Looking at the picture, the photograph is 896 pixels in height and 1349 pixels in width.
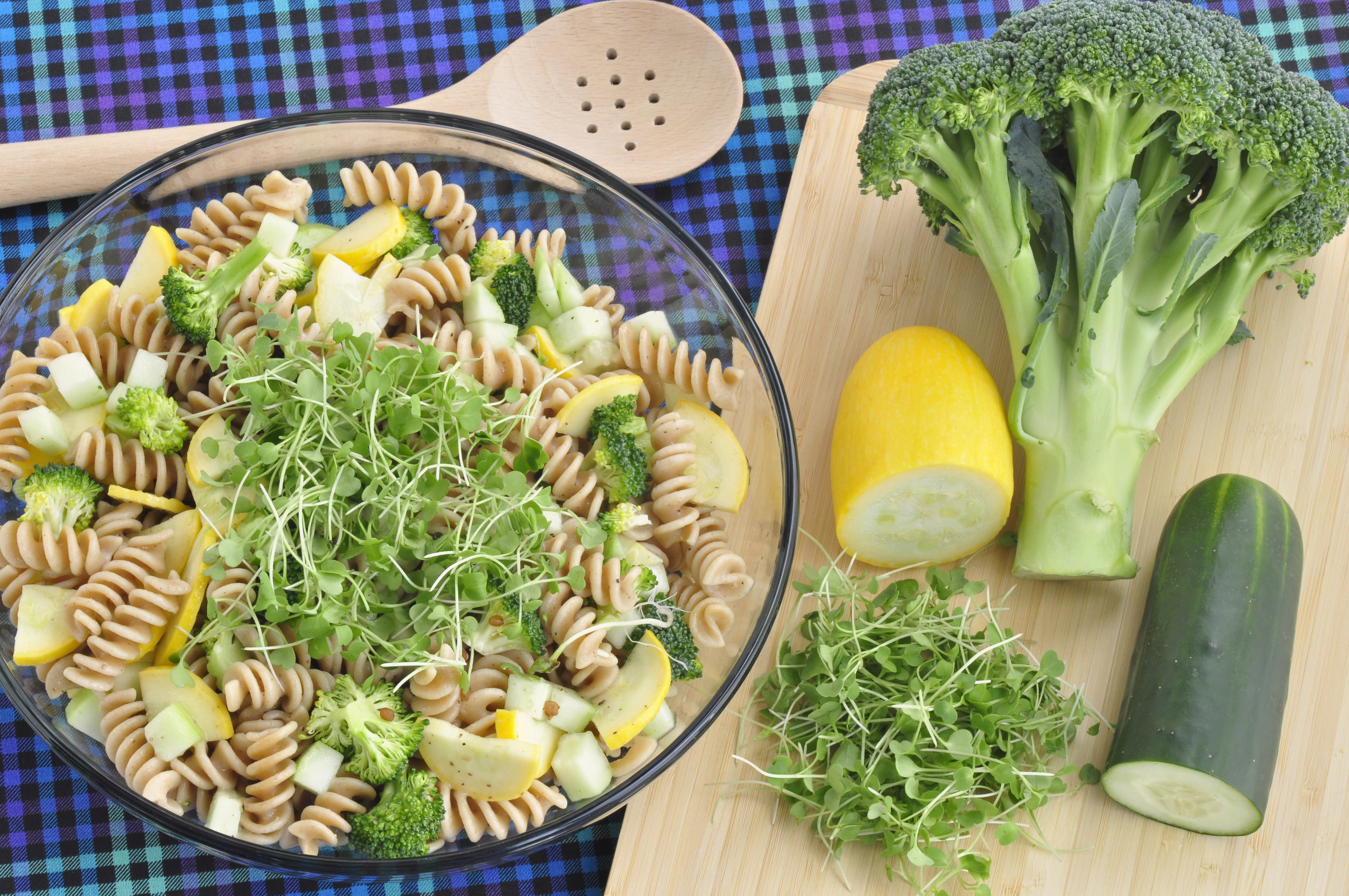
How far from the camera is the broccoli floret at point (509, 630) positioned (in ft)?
5.96

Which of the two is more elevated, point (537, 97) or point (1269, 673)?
point (537, 97)

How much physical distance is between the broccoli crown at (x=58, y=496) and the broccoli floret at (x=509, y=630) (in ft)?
2.43

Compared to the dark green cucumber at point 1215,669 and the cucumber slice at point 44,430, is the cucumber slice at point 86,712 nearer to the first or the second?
the cucumber slice at point 44,430

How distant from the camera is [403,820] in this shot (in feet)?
5.83

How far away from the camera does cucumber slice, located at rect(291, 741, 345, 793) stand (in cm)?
179

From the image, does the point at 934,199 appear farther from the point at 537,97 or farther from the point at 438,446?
the point at 438,446

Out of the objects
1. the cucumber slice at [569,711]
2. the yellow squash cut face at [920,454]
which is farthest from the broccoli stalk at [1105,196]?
the cucumber slice at [569,711]

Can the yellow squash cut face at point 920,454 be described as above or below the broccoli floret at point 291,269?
below

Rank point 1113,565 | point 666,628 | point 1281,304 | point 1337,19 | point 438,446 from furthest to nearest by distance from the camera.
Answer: point 1337,19, point 1281,304, point 1113,565, point 666,628, point 438,446

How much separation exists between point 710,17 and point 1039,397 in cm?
133

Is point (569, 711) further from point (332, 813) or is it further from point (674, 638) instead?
point (332, 813)

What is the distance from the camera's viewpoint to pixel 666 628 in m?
1.97

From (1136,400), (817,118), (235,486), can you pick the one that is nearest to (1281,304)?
(1136,400)

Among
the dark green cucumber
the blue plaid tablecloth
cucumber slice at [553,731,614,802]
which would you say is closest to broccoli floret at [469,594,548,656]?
cucumber slice at [553,731,614,802]
